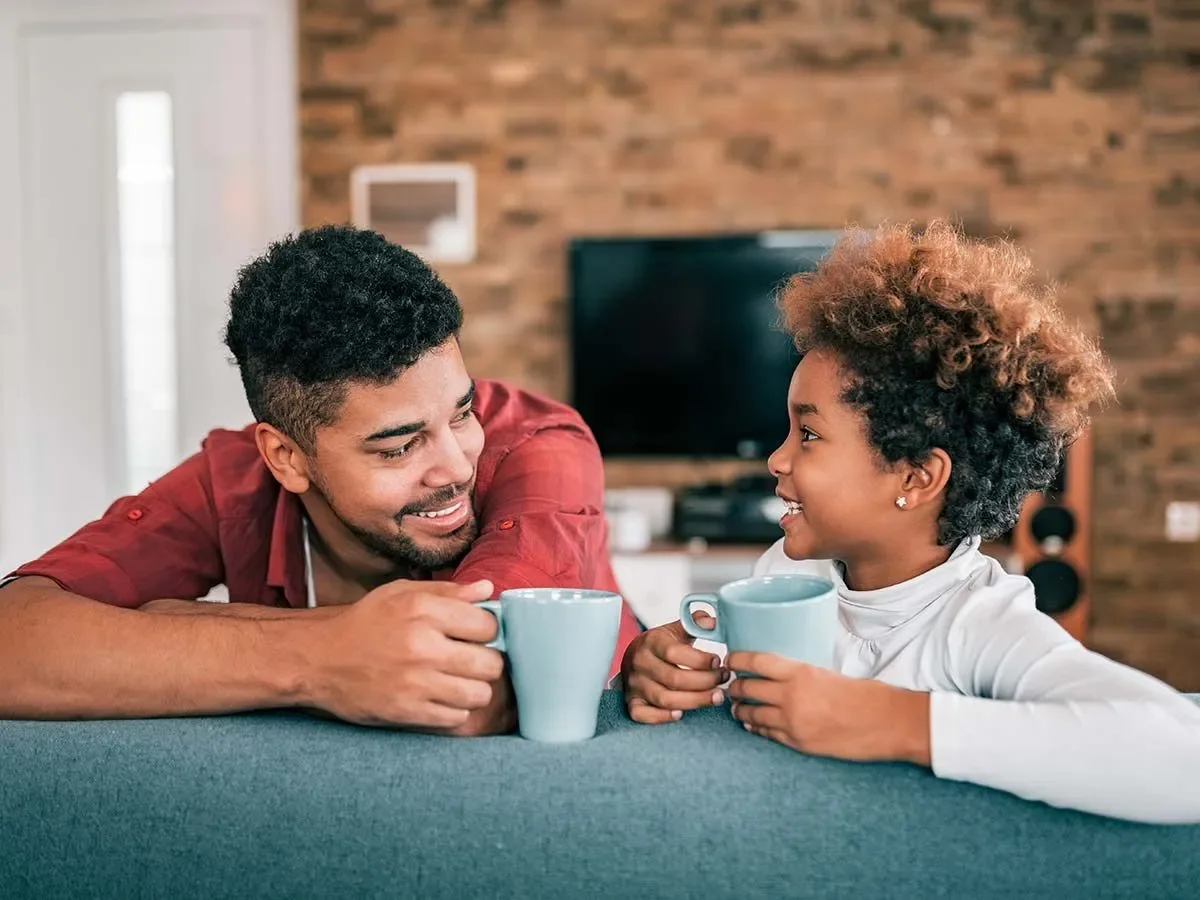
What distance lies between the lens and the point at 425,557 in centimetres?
141

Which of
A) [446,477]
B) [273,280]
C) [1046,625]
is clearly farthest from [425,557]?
[1046,625]

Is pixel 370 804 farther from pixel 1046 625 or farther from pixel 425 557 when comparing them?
pixel 425 557

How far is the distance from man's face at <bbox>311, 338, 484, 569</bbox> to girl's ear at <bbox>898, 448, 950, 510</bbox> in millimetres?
489

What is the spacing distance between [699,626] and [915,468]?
39cm

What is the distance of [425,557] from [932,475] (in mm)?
599

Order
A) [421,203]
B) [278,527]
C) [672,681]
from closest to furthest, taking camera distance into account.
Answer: [672,681] < [278,527] < [421,203]

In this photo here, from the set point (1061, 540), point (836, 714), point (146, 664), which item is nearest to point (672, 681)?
point (836, 714)

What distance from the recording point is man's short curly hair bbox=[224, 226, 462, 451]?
129 centimetres

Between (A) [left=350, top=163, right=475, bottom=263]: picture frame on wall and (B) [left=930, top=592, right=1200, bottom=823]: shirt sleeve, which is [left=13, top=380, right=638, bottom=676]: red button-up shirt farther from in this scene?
(A) [left=350, top=163, right=475, bottom=263]: picture frame on wall

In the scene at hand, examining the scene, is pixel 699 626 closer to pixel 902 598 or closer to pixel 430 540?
pixel 902 598

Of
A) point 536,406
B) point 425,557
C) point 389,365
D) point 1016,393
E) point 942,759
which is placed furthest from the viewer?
point 536,406

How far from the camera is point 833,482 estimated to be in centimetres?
121

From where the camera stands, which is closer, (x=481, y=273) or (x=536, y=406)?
(x=536, y=406)

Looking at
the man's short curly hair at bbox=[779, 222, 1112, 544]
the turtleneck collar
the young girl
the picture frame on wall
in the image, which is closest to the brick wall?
the picture frame on wall
